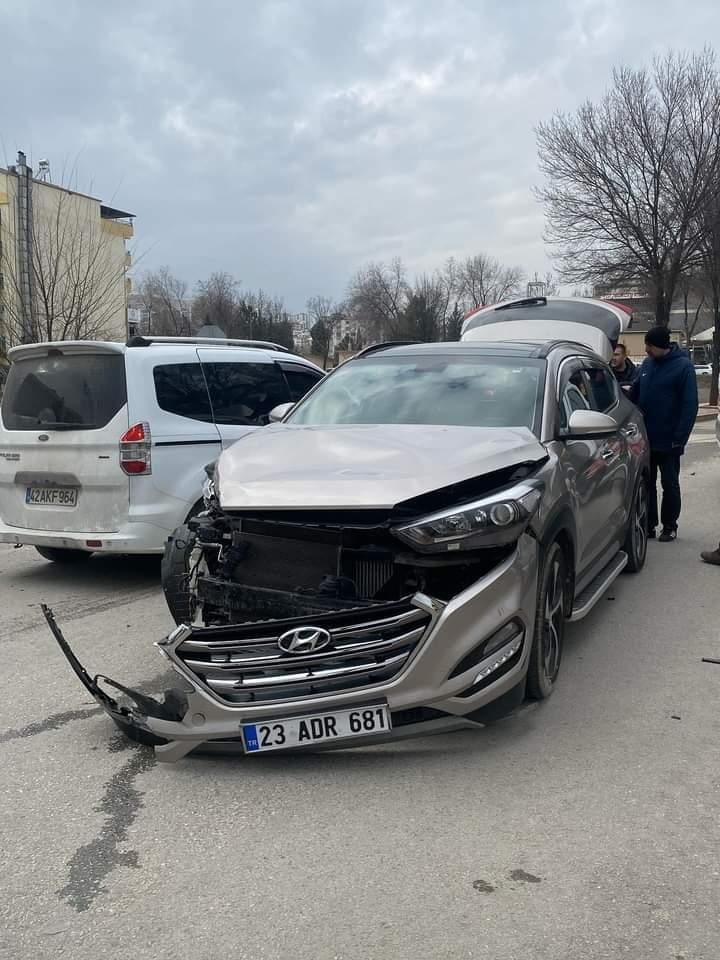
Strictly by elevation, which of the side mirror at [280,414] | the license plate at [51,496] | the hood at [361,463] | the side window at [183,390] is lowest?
the license plate at [51,496]

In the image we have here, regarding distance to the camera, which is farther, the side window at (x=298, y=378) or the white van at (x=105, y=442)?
the side window at (x=298, y=378)

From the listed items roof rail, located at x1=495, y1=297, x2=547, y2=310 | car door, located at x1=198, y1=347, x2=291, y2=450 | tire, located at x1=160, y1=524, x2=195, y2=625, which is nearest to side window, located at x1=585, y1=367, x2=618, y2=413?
car door, located at x1=198, y1=347, x2=291, y2=450

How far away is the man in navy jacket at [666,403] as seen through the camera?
811 centimetres

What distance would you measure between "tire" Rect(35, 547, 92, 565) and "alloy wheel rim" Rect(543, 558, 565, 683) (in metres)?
4.66

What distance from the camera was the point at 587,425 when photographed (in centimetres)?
476

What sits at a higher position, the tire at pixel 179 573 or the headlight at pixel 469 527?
the headlight at pixel 469 527

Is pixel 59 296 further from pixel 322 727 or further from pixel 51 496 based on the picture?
pixel 322 727

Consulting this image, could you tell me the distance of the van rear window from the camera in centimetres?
663

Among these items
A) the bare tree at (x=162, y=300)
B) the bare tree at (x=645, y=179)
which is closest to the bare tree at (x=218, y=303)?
the bare tree at (x=162, y=300)

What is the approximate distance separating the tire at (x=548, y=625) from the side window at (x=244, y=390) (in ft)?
11.8

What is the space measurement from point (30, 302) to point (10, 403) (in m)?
10.9

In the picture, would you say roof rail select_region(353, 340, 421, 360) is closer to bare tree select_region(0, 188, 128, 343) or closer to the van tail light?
the van tail light

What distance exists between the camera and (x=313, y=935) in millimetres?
2641

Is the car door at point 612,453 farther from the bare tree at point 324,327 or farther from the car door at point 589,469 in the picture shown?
the bare tree at point 324,327
